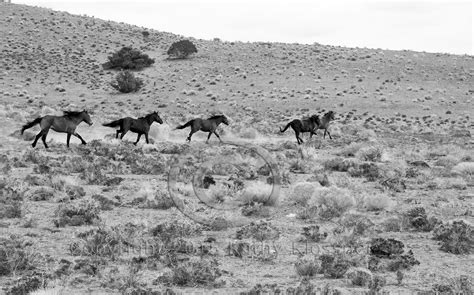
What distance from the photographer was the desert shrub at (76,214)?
11047mm

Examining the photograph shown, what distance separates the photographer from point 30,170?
17516mm

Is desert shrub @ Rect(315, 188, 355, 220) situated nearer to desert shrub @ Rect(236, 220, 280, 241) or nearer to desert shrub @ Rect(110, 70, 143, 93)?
desert shrub @ Rect(236, 220, 280, 241)

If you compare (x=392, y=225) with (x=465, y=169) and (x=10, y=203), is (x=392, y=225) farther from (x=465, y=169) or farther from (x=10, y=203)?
(x=465, y=169)

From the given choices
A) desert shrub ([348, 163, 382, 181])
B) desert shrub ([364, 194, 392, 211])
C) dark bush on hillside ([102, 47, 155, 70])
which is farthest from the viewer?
dark bush on hillside ([102, 47, 155, 70])

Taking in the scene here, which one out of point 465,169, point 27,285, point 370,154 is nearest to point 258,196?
point 27,285

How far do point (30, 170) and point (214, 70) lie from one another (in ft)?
169

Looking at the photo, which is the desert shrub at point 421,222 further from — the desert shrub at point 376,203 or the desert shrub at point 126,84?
the desert shrub at point 126,84

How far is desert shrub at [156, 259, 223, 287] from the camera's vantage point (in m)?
8.02

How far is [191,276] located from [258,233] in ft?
9.54

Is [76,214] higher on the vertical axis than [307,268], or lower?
lower

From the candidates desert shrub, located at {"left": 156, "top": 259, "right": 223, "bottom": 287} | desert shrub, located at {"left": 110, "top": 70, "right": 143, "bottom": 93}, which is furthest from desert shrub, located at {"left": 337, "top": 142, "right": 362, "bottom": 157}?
desert shrub, located at {"left": 110, "top": 70, "right": 143, "bottom": 93}

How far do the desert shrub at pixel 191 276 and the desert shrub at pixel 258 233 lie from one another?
92.5 inches

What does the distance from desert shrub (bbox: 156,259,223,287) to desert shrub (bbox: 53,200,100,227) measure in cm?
345

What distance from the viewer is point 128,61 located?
68.7 m
